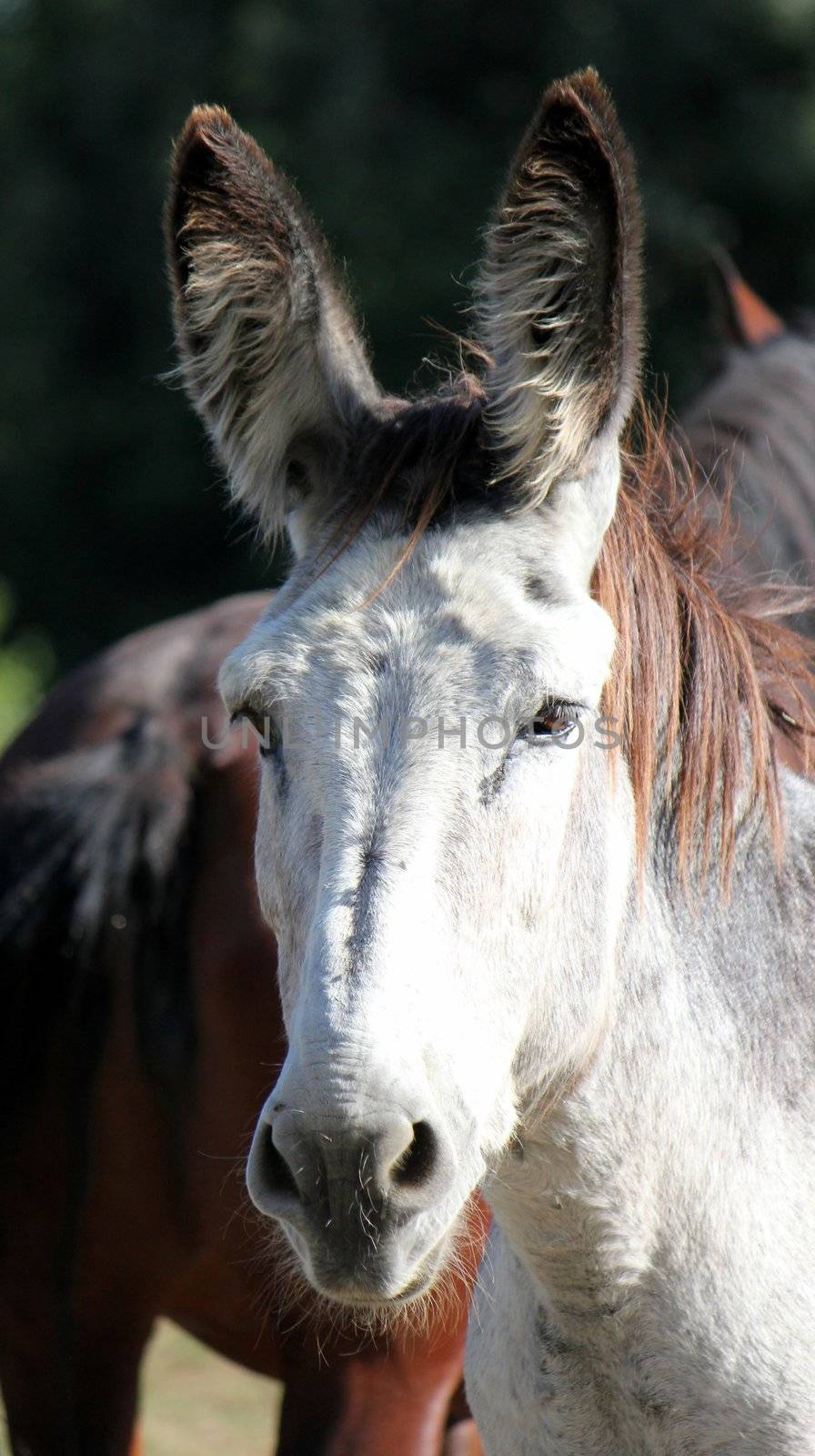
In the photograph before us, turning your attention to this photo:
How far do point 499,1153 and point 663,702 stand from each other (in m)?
0.72

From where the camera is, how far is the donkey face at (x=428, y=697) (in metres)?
1.76

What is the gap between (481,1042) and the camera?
1.84m

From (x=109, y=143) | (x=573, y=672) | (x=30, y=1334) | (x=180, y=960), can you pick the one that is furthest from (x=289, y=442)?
(x=109, y=143)

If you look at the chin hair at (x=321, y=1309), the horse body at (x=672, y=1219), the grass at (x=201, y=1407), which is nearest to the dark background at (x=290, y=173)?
the grass at (x=201, y=1407)

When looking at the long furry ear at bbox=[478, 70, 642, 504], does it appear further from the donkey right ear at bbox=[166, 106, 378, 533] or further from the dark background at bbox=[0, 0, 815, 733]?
the dark background at bbox=[0, 0, 815, 733]

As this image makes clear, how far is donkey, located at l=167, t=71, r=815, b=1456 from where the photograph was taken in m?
1.80

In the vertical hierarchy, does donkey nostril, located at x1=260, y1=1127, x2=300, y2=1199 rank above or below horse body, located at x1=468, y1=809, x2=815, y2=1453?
above

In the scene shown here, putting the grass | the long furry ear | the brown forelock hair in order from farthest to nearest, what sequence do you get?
the grass < the brown forelock hair < the long furry ear

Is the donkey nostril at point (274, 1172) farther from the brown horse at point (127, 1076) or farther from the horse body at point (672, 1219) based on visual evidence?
the brown horse at point (127, 1076)

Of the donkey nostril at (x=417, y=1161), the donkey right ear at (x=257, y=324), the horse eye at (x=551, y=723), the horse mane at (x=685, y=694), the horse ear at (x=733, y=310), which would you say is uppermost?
the donkey right ear at (x=257, y=324)

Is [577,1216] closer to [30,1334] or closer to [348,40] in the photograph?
[30,1334]

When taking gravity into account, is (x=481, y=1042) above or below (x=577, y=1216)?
above

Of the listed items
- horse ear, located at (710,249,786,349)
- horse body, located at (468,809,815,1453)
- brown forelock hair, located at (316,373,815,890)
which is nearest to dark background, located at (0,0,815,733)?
horse ear, located at (710,249,786,349)

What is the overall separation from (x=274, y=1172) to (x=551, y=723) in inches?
27.7
